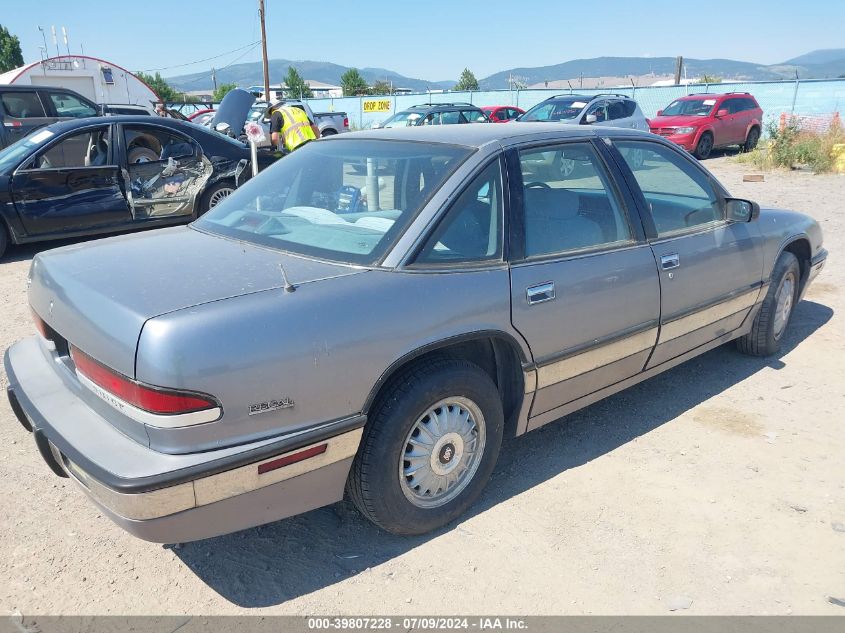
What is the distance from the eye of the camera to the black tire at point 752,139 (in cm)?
1945

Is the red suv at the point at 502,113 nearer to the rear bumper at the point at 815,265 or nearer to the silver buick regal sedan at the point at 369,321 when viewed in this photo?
the rear bumper at the point at 815,265

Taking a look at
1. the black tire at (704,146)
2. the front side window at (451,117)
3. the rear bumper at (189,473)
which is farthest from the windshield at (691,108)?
the rear bumper at (189,473)

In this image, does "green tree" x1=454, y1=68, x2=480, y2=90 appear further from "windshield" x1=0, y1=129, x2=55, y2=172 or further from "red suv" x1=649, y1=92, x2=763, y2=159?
"windshield" x1=0, y1=129, x2=55, y2=172

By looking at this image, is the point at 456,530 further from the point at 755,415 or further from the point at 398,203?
the point at 755,415

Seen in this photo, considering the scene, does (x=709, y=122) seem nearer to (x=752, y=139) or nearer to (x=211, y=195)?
(x=752, y=139)

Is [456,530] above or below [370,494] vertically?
below

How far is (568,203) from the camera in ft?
11.2

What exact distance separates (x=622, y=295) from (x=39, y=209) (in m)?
6.71

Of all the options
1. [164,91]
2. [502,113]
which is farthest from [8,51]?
[502,113]

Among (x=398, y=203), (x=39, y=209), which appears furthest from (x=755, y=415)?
(x=39, y=209)

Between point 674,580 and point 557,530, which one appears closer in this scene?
point 674,580

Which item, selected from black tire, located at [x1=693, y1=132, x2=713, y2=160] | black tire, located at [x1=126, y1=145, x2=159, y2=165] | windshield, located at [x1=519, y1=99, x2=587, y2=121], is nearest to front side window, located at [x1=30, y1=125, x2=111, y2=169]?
black tire, located at [x1=126, y1=145, x2=159, y2=165]

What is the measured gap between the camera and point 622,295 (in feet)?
10.9

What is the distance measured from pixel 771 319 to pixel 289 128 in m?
7.87
